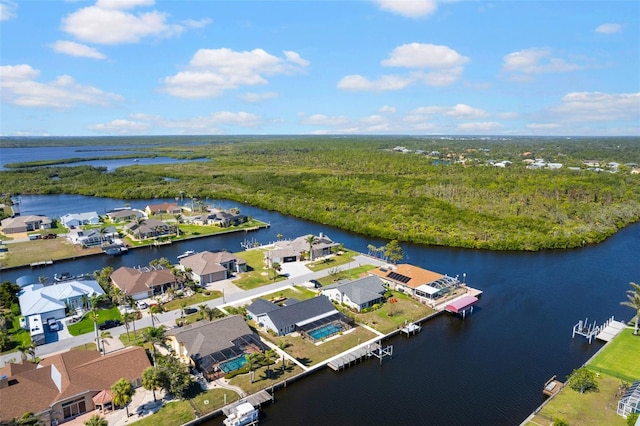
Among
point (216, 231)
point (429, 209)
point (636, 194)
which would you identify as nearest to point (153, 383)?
point (216, 231)

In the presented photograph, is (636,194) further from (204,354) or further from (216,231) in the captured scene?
(204,354)

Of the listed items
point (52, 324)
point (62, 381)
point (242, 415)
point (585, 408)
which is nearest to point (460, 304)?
point (585, 408)

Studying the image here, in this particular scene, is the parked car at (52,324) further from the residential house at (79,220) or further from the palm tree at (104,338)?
the residential house at (79,220)

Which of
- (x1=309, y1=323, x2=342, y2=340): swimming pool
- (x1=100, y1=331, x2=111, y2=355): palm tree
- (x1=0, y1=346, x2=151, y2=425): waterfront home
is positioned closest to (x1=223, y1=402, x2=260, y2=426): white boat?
(x1=0, y1=346, x2=151, y2=425): waterfront home

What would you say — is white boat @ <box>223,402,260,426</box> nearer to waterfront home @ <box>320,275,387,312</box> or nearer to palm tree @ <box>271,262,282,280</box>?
waterfront home @ <box>320,275,387,312</box>

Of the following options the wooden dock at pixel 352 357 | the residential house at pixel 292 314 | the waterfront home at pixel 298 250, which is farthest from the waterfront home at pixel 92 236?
the wooden dock at pixel 352 357
